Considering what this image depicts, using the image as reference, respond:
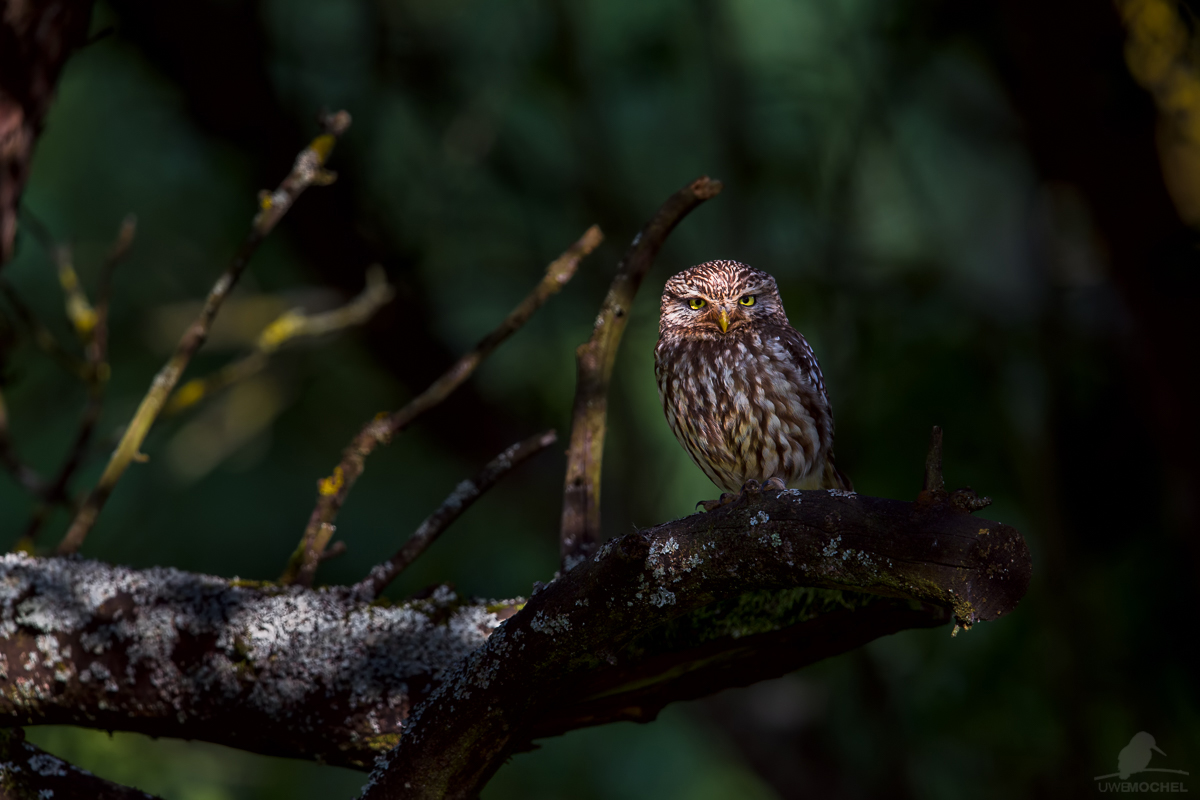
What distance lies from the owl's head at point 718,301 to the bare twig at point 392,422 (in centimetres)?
46

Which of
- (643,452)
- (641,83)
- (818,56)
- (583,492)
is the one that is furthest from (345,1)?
(583,492)

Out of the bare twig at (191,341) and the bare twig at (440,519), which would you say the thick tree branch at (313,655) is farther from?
the bare twig at (191,341)

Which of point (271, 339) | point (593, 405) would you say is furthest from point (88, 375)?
point (593, 405)

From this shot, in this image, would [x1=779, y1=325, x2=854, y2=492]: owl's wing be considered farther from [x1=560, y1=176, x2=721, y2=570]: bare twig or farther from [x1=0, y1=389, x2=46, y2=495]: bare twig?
[x1=0, y1=389, x2=46, y2=495]: bare twig

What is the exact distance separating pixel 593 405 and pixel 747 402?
0.52 metres

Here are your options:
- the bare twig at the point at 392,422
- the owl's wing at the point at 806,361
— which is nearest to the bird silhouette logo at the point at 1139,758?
the owl's wing at the point at 806,361

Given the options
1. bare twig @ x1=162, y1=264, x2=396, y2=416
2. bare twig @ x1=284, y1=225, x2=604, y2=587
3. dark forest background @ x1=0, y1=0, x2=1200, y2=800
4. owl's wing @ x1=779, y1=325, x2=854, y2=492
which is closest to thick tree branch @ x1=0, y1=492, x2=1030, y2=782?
bare twig @ x1=284, y1=225, x2=604, y2=587

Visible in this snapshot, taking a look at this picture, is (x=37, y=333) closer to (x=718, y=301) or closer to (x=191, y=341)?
(x=191, y=341)

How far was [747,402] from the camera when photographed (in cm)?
296

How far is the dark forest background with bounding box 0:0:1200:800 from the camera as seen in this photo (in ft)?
15.0

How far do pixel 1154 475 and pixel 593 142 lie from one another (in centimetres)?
322

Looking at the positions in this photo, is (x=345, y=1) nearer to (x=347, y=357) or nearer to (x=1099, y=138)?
(x=347, y=357)

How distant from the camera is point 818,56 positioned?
6664 mm

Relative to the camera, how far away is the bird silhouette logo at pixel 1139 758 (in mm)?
4707
